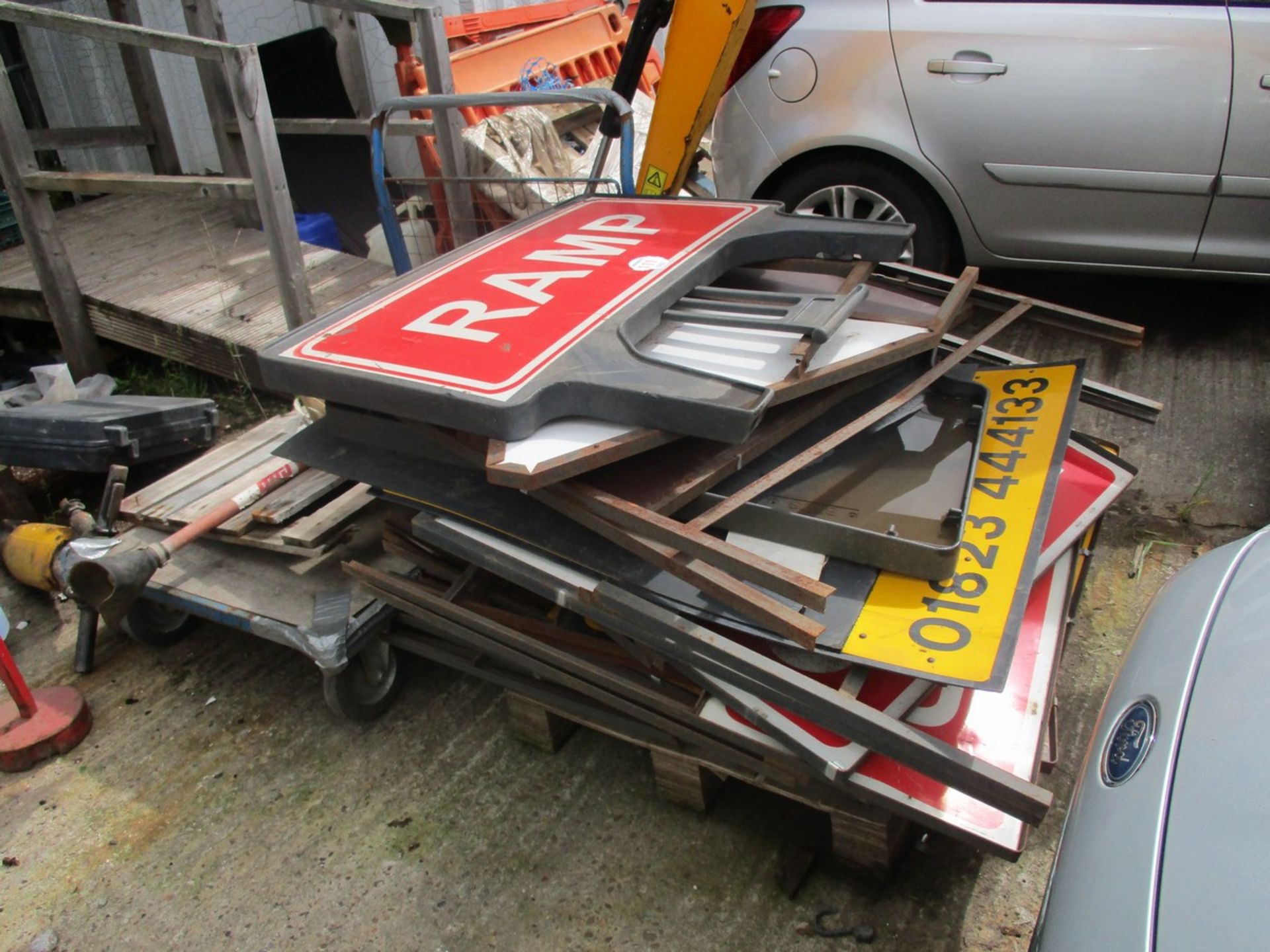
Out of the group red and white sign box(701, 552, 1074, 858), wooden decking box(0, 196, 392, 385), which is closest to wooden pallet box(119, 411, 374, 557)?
wooden decking box(0, 196, 392, 385)

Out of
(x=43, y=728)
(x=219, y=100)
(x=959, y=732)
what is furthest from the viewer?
(x=219, y=100)

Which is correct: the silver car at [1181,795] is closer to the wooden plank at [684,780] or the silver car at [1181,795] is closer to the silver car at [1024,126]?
the wooden plank at [684,780]

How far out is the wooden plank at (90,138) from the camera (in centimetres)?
506

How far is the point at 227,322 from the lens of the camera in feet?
14.2

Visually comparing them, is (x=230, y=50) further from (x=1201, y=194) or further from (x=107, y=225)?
(x=1201, y=194)

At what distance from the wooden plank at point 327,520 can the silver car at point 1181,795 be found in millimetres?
1988

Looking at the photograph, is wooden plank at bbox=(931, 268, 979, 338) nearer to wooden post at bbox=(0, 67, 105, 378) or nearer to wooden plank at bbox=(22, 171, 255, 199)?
wooden plank at bbox=(22, 171, 255, 199)

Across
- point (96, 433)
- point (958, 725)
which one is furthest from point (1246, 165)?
point (96, 433)

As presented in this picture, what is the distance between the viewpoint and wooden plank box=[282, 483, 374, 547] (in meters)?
2.71

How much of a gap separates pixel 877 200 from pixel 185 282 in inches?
138

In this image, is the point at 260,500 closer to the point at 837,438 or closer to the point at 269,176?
the point at 269,176

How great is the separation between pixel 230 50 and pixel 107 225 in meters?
2.75

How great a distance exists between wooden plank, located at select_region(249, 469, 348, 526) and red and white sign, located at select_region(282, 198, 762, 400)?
641 millimetres

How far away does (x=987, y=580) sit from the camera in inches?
80.2
